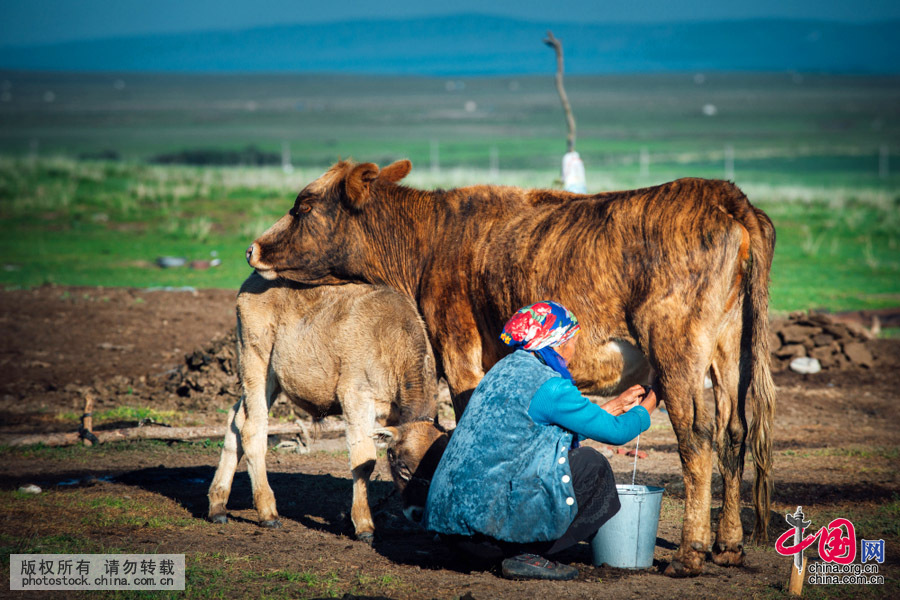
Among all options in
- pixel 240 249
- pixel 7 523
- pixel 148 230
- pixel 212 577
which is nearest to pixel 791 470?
pixel 212 577

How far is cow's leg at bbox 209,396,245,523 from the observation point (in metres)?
7.38

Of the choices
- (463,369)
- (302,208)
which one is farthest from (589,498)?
(302,208)

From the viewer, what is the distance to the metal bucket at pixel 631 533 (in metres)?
6.01

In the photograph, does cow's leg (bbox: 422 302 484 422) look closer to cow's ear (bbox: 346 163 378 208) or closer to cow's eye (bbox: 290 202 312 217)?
cow's ear (bbox: 346 163 378 208)

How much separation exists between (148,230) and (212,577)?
24178mm

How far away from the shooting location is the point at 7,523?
22.5 feet

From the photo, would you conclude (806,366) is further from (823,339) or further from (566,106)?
(566,106)

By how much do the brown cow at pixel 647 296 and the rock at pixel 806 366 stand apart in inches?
298

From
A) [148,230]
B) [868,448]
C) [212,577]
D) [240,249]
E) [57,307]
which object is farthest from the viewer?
[148,230]

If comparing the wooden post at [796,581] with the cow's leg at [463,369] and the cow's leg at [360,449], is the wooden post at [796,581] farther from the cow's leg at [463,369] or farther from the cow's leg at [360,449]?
the cow's leg at [360,449]

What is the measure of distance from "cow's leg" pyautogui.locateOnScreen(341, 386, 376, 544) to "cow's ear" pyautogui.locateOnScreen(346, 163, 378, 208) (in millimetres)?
1743

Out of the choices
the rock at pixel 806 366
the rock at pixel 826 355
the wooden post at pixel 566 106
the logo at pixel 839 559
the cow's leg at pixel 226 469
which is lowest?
the logo at pixel 839 559

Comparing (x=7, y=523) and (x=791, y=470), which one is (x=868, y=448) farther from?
(x=7, y=523)

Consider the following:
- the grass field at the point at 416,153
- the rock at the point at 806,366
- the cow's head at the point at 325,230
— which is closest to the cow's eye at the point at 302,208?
the cow's head at the point at 325,230
